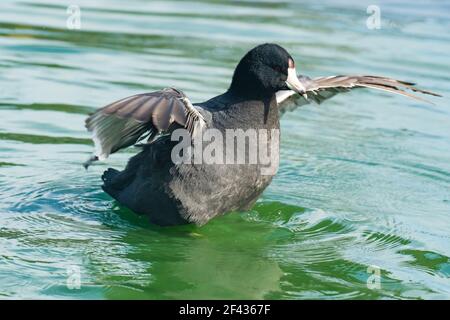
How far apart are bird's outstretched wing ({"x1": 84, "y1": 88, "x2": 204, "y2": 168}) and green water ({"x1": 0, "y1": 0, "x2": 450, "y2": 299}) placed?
0.68 m

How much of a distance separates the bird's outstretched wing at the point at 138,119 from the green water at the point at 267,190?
26.8 inches

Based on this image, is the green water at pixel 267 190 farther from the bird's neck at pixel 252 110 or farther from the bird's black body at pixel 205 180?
the bird's neck at pixel 252 110

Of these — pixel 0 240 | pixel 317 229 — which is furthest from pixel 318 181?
pixel 0 240

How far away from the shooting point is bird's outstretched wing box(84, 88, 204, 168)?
187 inches

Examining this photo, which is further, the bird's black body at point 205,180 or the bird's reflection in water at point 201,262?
the bird's black body at point 205,180

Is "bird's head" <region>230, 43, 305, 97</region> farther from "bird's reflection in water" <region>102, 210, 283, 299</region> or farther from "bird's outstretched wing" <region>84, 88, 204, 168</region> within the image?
"bird's reflection in water" <region>102, 210, 283, 299</region>

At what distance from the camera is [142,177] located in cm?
586

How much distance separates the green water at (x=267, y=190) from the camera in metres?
5.12

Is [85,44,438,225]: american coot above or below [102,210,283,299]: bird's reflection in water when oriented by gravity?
above

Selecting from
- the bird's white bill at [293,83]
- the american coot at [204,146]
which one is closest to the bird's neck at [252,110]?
the american coot at [204,146]

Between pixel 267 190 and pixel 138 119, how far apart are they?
2098 mm

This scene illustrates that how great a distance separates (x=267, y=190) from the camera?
6.62 m

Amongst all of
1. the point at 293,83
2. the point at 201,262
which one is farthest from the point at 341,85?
the point at 201,262

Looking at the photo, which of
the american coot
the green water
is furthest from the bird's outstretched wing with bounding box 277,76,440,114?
the green water
